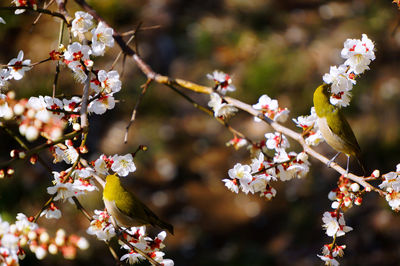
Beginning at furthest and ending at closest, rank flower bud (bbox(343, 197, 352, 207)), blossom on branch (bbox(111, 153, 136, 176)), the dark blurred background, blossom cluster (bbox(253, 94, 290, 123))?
the dark blurred background, blossom cluster (bbox(253, 94, 290, 123)), blossom on branch (bbox(111, 153, 136, 176)), flower bud (bbox(343, 197, 352, 207))

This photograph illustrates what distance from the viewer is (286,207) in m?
4.68

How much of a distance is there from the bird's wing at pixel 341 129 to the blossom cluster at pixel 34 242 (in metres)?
1.03

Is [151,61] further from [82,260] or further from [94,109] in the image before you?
[94,109]

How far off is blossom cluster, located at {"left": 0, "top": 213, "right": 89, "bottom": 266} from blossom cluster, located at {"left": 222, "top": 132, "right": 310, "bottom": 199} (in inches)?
26.4

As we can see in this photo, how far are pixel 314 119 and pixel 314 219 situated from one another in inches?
112

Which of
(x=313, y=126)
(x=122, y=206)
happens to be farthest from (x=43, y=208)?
(x=313, y=126)

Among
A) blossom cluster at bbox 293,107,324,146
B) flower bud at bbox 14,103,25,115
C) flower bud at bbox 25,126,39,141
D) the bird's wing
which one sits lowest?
flower bud at bbox 25,126,39,141

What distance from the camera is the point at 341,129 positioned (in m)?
1.80

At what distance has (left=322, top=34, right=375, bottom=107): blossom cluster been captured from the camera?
62.8 inches

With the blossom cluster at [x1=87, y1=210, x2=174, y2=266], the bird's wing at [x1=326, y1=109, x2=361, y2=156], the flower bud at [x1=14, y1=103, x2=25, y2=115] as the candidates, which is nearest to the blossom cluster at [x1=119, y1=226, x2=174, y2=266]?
the blossom cluster at [x1=87, y1=210, x2=174, y2=266]

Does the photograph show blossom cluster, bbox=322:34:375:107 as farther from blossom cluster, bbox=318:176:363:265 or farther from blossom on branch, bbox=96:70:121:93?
blossom on branch, bbox=96:70:121:93

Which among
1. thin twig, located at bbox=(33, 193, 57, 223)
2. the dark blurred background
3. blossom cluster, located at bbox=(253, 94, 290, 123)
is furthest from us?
the dark blurred background

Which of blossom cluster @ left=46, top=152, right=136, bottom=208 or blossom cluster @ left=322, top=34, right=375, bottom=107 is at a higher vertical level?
blossom cluster @ left=322, top=34, right=375, bottom=107

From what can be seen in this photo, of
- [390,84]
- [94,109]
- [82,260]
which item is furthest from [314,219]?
[94,109]
